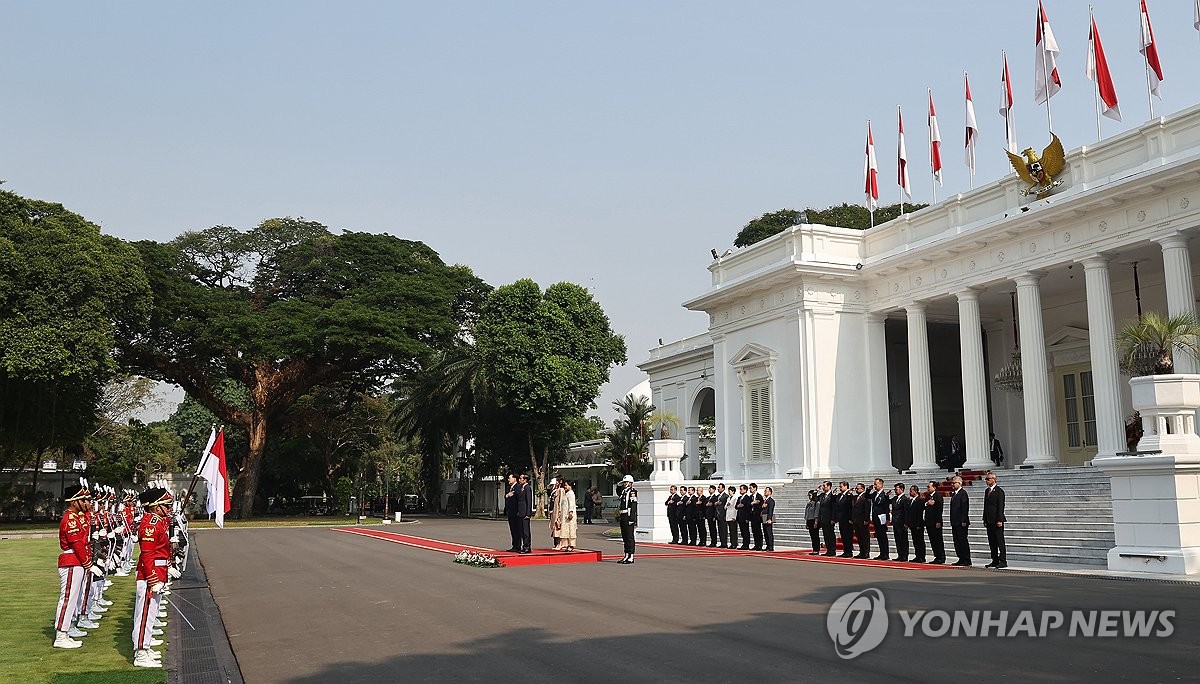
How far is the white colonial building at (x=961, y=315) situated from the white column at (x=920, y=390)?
0.18 feet

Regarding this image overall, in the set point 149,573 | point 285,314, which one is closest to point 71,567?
point 149,573

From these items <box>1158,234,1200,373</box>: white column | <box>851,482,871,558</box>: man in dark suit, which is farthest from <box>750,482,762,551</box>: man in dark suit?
<box>1158,234,1200,373</box>: white column

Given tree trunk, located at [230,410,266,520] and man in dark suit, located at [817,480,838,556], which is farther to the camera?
tree trunk, located at [230,410,266,520]

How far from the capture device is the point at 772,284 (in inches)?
1160

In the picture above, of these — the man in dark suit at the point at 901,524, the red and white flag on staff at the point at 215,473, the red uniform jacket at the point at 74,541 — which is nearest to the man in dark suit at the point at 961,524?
the man in dark suit at the point at 901,524

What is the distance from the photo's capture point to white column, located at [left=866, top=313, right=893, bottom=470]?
2844cm

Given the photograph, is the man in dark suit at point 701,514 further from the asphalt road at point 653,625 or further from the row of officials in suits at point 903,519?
the asphalt road at point 653,625

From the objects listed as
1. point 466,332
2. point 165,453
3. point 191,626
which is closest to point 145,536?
point 191,626

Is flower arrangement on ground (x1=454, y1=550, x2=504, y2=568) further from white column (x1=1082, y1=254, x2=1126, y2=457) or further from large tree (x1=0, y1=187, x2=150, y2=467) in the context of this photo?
large tree (x1=0, y1=187, x2=150, y2=467)

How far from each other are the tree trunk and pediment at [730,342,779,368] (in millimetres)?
26413

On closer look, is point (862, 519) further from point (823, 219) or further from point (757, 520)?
point (823, 219)

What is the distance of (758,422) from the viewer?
3066cm

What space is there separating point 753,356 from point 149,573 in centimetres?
2383

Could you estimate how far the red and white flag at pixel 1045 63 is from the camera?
23.9 metres
